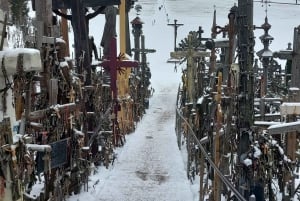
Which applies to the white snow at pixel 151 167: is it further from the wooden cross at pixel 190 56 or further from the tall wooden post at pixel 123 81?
the wooden cross at pixel 190 56

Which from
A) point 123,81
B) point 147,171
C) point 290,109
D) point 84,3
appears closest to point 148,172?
point 147,171

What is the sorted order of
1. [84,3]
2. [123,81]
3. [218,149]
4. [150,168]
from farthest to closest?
1. [123,81]
2. [150,168]
3. [84,3]
4. [218,149]

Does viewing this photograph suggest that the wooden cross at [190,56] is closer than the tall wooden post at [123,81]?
Yes

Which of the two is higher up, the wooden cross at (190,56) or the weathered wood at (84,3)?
the weathered wood at (84,3)

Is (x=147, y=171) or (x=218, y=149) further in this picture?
(x=147, y=171)

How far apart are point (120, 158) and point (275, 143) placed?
445cm

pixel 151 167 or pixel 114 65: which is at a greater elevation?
pixel 114 65

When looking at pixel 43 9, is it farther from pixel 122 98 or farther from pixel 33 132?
pixel 122 98

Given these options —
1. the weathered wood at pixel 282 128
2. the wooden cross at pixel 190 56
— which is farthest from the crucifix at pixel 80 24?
the wooden cross at pixel 190 56

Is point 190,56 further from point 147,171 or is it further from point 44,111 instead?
point 44,111

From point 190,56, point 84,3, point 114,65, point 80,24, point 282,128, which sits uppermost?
point 84,3

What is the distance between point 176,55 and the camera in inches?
531

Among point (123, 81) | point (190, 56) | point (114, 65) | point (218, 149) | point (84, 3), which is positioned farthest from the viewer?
point (123, 81)

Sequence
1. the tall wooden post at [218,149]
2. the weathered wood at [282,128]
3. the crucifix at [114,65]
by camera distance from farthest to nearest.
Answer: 1. the crucifix at [114,65]
2. the tall wooden post at [218,149]
3. the weathered wood at [282,128]
